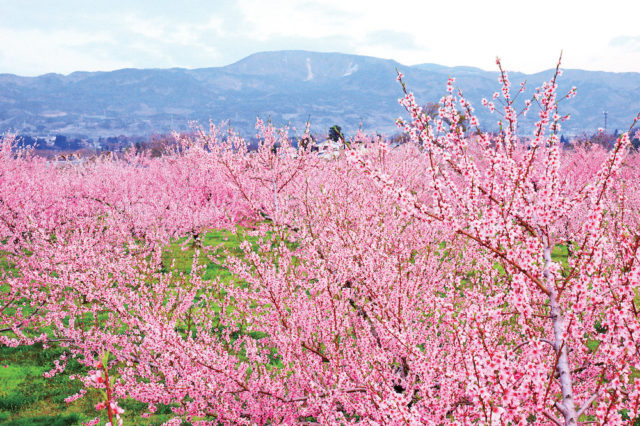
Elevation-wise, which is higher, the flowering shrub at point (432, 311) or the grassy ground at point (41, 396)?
the flowering shrub at point (432, 311)

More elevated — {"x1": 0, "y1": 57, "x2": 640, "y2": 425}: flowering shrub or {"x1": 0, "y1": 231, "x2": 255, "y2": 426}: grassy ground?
Result: {"x1": 0, "y1": 57, "x2": 640, "y2": 425}: flowering shrub

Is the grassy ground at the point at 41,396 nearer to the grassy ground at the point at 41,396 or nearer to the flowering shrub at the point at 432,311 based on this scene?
the grassy ground at the point at 41,396

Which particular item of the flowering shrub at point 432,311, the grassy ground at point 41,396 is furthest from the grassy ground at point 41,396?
the flowering shrub at point 432,311

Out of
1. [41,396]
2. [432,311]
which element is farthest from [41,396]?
[432,311]

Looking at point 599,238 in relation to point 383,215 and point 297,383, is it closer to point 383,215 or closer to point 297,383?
point 297,383

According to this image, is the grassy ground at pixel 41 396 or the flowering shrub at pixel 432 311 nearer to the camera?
the flowering shrub at pixel 432 311

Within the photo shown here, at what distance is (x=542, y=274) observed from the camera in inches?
122

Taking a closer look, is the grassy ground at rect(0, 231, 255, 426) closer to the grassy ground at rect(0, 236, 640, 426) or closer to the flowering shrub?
the grassy ground at rect(0, 236, 640, 426)

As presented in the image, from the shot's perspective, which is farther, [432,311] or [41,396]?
[41,396]

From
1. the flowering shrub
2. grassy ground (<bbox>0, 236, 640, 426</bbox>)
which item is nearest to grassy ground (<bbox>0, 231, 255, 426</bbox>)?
grassy ground (<bbox>0, 236, 640, 426</bbox>)

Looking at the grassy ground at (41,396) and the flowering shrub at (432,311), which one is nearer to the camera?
the flowering shrub at (432,311)

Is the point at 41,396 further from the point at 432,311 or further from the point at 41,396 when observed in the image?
the point at 432,311

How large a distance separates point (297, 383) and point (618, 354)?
385 centimetres

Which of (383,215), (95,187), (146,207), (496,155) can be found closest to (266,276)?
(496,155)
